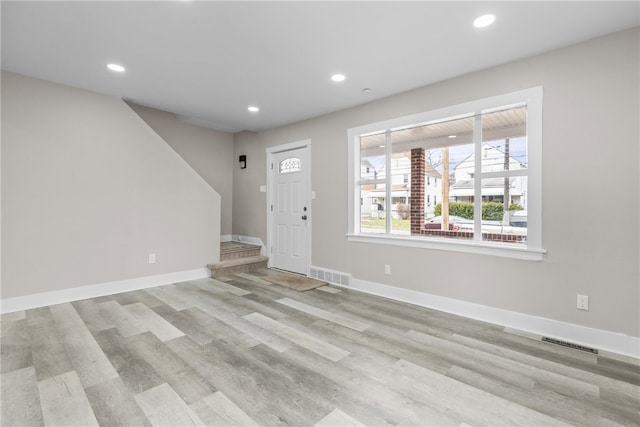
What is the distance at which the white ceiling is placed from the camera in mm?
2152

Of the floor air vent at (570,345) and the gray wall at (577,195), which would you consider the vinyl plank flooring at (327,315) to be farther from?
the floor air vent at (570,345)

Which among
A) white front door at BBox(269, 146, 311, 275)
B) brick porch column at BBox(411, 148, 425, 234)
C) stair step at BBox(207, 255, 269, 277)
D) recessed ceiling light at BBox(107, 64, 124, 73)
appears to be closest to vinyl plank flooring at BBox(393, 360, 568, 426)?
brick porch column at BBox(411, 148, 425, 234)

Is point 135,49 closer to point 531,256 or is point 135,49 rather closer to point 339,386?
point 339,386

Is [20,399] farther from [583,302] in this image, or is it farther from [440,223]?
[583,302]

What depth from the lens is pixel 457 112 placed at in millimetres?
3250

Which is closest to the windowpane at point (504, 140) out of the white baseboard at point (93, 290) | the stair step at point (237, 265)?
the stair step at point (237, 265)

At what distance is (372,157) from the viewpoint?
13.8 ft

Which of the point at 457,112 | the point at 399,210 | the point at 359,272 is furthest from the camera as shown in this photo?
the point at 359,272

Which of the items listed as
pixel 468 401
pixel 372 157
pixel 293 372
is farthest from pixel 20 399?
pixel 372 157

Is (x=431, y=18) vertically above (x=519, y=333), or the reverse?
(x=431, y=18)

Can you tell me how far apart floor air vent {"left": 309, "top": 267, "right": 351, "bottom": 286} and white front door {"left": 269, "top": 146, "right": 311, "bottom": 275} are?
0.75 feet

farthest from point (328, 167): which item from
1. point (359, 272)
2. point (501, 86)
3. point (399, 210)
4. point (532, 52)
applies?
point (532, 52)

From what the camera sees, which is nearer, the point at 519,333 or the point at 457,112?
the point at 519,333

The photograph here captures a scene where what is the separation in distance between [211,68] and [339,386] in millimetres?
3168
